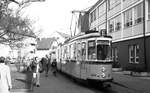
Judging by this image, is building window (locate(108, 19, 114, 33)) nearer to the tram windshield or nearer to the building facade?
the building facade

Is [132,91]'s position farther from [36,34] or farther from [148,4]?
[148,4]

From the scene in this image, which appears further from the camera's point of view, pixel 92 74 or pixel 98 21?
pixel 98 21

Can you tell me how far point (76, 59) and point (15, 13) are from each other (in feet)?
16.3

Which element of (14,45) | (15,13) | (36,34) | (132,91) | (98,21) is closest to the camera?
(132,91)

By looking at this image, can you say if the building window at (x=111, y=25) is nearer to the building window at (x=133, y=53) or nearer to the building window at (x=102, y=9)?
the building window at (x=102, y=9)

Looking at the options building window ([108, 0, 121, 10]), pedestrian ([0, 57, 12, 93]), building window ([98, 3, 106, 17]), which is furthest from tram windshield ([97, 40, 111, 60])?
building window ([98, 3, 106, 17])

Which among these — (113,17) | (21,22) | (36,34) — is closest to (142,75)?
(36,34)

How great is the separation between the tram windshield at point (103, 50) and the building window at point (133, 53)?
11681mm

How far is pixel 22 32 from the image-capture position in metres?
17.8

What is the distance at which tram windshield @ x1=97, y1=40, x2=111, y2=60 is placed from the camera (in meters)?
14.5

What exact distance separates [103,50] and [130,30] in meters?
14.1

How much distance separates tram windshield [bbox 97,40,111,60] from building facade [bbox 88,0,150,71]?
31.0 feet

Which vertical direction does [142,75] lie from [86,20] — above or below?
below

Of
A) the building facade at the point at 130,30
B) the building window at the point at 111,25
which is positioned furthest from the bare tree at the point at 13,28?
the building window at the point at 111,25
